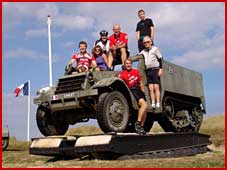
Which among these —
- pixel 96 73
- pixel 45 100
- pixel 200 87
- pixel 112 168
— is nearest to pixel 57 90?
pixel 45 100

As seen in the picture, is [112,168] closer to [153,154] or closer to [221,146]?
[153,154]

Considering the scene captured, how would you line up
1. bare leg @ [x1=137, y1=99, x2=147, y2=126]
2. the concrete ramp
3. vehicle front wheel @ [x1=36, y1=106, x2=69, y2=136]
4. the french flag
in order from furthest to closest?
the french flag < vehicle front wheel @ [x1=36, y1=106, x2=69, y2=136] < bare leg @ [x1=137, y1=99, x2=147, y2=126] < the concrete ramp

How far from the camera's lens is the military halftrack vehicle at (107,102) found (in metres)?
8.91

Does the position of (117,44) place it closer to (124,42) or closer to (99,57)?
(124,42)

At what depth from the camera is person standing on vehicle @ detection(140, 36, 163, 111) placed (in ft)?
32.8

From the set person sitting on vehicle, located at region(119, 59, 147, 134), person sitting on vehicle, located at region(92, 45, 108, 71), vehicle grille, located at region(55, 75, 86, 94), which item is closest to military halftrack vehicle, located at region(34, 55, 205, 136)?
vehicle grille, located at region(55, 75, 86, 94)

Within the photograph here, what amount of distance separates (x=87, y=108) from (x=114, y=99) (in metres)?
0.74

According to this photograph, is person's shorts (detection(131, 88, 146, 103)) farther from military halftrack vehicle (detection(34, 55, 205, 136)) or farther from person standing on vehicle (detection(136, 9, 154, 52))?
person standing on vehicle (detection(136, 9, 154, 52))

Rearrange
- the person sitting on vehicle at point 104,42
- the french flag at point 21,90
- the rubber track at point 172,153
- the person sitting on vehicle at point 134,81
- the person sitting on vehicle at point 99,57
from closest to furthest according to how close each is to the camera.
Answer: the rubber track at point 172,153
the person sitting on vehicle at point 134,81
the person sitting on vehicle at point 99,57
the person sitting on vehicle at point 104,42
the french flag at point 21,90

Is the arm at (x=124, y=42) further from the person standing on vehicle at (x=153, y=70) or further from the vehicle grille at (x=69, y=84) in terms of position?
the vehicle grille at (x=69, y=84)

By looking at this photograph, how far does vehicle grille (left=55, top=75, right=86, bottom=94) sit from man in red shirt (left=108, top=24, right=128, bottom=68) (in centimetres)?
114

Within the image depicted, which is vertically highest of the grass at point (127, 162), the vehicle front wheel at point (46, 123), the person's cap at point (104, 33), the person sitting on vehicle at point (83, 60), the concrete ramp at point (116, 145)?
the person's cap at point (104, 33)

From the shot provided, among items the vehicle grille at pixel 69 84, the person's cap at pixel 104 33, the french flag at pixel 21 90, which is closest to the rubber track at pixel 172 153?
the vehicle grille at pixel 69 84

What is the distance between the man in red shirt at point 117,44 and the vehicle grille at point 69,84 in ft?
3.72
